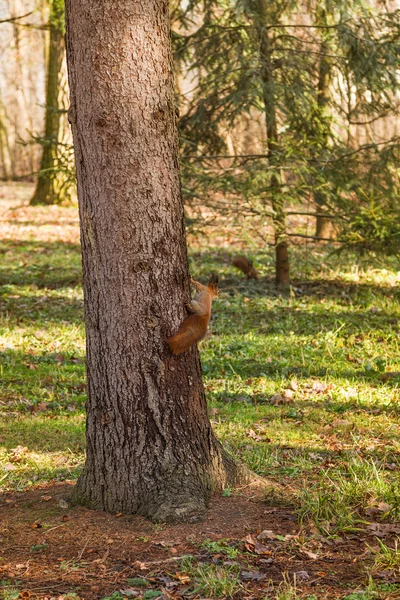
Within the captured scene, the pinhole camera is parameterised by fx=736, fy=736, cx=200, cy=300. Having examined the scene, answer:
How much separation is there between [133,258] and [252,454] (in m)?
2.24

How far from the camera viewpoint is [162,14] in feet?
14.9

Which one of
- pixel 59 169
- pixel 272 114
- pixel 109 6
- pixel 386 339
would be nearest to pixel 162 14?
pixel 109 6

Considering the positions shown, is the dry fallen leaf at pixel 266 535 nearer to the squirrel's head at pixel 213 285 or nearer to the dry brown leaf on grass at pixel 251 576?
the dry brown leaf on grass at pixel 251 576

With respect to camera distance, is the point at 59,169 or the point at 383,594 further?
the point at 59,169

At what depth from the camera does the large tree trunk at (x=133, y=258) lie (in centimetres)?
440

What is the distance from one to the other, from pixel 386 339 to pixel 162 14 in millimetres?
6039

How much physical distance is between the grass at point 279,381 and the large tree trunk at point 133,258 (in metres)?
0.80

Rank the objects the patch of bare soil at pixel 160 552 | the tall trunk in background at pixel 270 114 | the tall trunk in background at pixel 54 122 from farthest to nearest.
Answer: the tall trunk in background at pixel 54 122, the tall trunk in background at pixel 270 114, the patch of bare soil at pixel 160 552

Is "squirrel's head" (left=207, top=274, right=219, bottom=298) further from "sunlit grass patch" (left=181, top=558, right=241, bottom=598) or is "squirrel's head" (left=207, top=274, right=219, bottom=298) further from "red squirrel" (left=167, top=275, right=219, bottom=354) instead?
"sunlit grass patch" (left=181, top=558, right=241, bottom=598)

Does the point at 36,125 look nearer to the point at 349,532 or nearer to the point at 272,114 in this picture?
the point at 272,114

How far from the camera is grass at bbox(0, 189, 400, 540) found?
17.8 ft

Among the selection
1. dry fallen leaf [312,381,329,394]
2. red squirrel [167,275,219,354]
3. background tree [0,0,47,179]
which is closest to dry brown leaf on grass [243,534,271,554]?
red squirrel [167,275,219,354]

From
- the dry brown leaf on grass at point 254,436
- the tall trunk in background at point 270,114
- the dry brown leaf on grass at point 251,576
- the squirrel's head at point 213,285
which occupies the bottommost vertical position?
the dry brown leaf on grass at point 254,436

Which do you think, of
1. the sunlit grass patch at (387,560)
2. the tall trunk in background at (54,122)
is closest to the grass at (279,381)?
the sunlit grass patch at (387,560)
